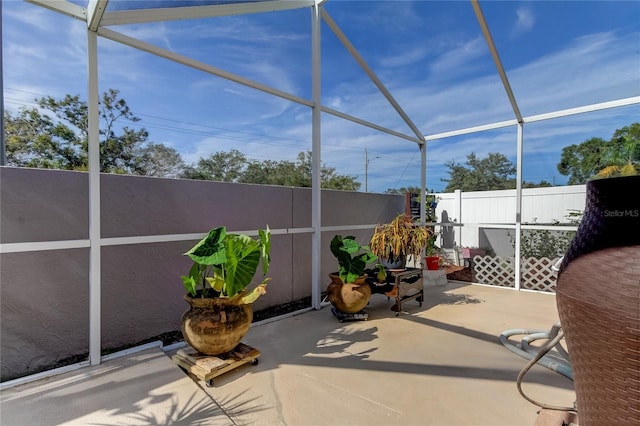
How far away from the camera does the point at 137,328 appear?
9.18ft

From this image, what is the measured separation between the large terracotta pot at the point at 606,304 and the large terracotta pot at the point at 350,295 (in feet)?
8.21

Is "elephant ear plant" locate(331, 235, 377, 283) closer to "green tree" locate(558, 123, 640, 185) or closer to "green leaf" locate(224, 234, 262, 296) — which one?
"green leaf" locate(224, 234, 262, 296)

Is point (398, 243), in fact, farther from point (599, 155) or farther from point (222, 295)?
point (599, 155)

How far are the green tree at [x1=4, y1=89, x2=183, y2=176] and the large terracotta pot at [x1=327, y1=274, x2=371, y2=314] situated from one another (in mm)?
2193

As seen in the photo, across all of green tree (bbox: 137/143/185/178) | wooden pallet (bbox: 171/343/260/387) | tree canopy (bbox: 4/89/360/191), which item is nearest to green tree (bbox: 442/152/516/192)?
tree canopy (bbox: 4/89/360/191)

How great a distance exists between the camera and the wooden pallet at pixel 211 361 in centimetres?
213

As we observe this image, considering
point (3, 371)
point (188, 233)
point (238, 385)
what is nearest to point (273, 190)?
point (188, 233)

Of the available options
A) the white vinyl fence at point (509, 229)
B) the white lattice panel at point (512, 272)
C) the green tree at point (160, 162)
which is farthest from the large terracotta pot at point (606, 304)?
the white lattice panel at point (512, 272)

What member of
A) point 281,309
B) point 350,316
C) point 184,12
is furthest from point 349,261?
point 184,12

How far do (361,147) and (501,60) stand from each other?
2225 mm

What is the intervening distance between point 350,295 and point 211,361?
64.5 inches

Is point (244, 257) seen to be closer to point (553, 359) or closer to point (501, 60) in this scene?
point (553, 359)

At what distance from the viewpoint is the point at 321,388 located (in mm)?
2096

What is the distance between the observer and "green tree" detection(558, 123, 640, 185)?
562 cm
